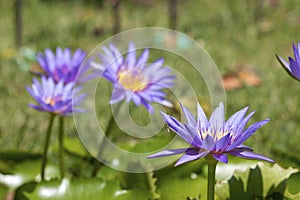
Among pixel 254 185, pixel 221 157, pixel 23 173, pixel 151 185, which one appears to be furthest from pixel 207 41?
pixel 221 157

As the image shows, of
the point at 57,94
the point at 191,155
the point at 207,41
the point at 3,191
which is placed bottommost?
the point at 3,191

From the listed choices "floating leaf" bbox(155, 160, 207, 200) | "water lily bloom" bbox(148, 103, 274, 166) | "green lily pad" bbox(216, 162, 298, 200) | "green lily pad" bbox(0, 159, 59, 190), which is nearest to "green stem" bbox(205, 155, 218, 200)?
"water lily bloom" bbox(148, 103, 274, 166)

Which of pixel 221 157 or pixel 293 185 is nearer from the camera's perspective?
pixel 221 157

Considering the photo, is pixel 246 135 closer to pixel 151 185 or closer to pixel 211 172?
pixel 211 172

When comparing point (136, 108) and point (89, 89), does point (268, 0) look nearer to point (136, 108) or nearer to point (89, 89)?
A: point (136, 108)

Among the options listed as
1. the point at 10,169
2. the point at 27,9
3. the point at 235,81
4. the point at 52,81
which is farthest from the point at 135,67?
the point at 27,9

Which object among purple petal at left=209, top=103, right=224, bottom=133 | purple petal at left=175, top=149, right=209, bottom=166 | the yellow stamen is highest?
the yellow stamen

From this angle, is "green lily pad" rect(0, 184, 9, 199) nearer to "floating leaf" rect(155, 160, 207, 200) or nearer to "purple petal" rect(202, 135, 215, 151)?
"floating leaf" rect(155, 160, 207, 200)
